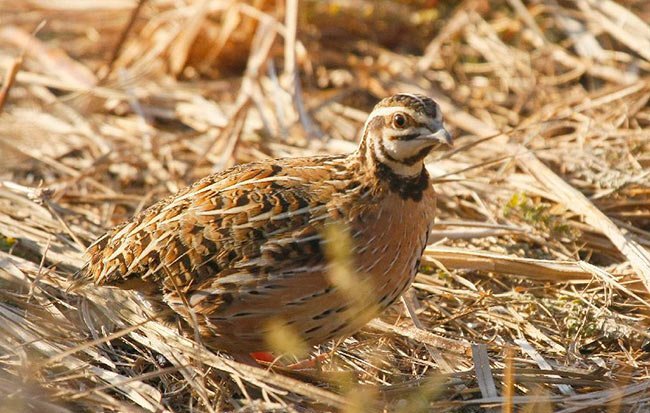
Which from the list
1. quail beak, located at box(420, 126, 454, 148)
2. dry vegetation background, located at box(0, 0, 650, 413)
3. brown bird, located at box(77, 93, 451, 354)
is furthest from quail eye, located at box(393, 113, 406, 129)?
dry vegetation background, located at box(0, 0, 650, 413)

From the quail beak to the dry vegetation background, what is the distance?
109 centimetres

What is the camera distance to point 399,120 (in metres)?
4.88

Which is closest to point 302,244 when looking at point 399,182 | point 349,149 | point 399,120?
point 399,182

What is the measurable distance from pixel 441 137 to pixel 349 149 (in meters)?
2.98

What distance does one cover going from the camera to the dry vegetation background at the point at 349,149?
504cm

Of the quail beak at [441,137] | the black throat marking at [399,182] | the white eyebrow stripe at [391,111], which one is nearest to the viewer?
the quail beak at [441,137]

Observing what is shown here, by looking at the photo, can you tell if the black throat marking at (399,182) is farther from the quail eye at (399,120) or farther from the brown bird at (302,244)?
the quail eye at (399,120)

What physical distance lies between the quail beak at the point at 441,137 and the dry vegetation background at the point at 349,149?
1.09 metres

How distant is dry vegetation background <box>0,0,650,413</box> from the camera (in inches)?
199

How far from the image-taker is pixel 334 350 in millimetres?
5340

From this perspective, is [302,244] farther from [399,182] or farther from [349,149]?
[349,149]

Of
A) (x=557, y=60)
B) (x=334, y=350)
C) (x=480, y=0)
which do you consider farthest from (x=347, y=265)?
(x=480, y=0)

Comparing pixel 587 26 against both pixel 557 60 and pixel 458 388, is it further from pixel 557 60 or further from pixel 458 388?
pixel 458 388

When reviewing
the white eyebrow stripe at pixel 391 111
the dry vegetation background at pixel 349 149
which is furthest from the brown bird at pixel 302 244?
the dry vegetation background at pixel 349 149
